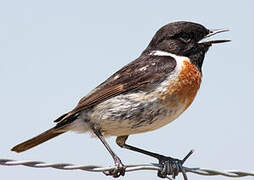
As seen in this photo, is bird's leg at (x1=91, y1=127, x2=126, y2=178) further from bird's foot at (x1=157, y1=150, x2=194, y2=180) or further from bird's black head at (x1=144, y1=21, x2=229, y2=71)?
bird's black head at (x1=144, y1=21, x2=229, y2=71)

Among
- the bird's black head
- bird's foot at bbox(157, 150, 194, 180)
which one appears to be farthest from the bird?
bird's foot at bbox(157, 150, 194, 180)

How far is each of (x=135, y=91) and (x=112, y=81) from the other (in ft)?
1.41

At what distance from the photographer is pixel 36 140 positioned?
7086mm

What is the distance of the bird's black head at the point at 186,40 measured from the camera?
743cm

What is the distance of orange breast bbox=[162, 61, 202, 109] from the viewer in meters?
6.58

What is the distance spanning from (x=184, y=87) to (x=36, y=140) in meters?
1.99

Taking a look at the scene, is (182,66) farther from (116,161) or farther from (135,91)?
(116,161)

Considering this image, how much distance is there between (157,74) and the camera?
6.82m

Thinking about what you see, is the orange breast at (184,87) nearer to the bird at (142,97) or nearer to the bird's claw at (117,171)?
the bird at (142,97)

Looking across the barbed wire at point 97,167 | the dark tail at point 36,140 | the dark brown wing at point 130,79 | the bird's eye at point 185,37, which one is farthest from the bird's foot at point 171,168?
the bird's eye at point 185,37

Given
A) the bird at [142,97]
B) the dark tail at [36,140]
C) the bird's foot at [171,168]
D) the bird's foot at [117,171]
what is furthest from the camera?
the dark tail at [36,140]

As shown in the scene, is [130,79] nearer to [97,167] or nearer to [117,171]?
[117,171]

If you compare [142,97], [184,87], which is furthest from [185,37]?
[142,97]

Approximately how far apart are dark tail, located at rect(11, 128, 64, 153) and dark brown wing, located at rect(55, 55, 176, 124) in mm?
209
